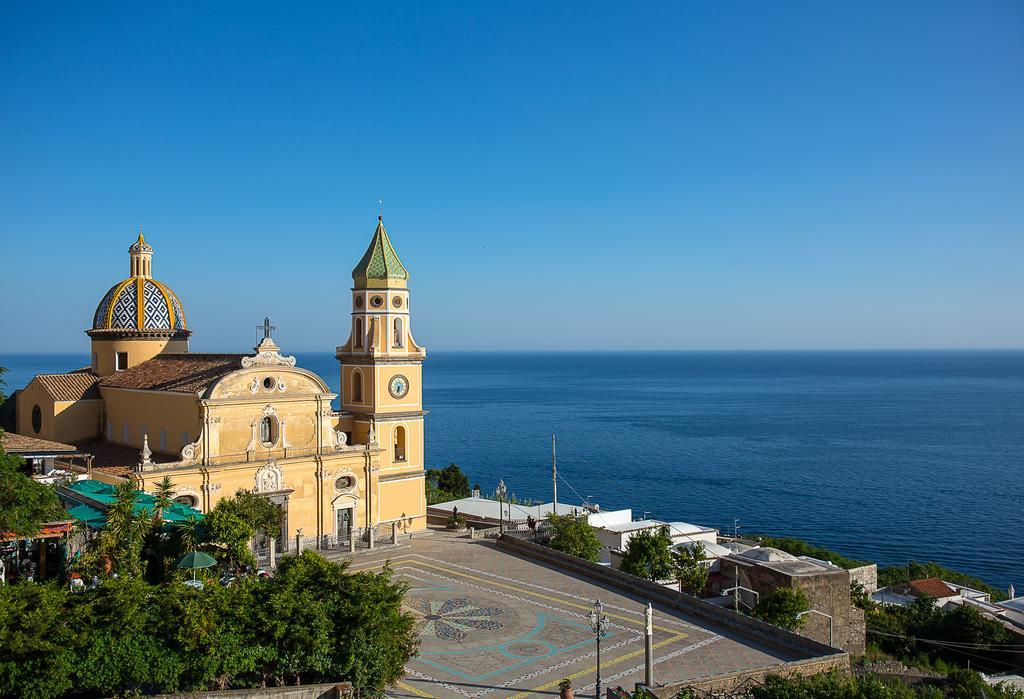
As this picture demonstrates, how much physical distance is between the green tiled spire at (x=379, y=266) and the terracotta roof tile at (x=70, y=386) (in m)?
13.1

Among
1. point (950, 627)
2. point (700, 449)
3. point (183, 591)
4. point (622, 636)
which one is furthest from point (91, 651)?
point (700, 449)

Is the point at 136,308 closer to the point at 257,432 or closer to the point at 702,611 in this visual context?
the point at 257,432

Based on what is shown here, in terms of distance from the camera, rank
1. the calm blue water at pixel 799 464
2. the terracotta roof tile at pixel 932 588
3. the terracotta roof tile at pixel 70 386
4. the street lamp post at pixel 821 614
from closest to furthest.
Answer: the street lamp post at pixel 821 614 < the terracotta roof tile at pixel 932 588 < the terracotta roof tile at pixel 70 386 < the calm blue water at pixel 799 464

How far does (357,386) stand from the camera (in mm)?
38344

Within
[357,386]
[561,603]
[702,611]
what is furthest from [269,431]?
[702,611]

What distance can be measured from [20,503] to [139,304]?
69.9 ft

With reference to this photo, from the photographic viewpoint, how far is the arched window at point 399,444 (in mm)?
38312

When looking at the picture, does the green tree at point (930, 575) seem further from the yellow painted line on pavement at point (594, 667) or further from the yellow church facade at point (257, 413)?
the yellow painted line on pavement at point (594, 667)

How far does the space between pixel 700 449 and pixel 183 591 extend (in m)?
84.4

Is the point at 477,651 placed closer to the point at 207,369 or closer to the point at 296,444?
the point at 296,444

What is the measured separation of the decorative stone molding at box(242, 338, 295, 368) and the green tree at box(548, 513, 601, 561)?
12615mm

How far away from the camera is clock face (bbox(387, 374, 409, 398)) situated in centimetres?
3803

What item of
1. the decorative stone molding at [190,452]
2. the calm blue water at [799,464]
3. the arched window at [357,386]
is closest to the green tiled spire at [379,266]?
the arched window at [357,386]

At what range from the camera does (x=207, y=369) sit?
113ft
